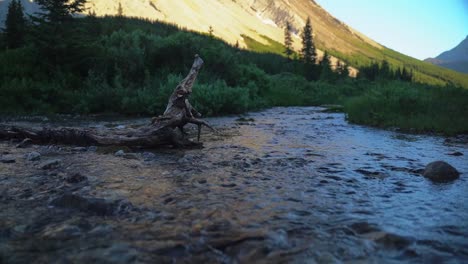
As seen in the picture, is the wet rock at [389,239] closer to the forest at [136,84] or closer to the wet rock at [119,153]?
the wet rock at [119,153]

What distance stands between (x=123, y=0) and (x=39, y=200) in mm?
179966

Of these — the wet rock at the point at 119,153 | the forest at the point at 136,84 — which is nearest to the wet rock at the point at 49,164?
the wet rock at the point at 119,153

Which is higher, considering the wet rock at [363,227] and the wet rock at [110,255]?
the wet rock at [363,227]

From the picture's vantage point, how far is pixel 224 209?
433 cm

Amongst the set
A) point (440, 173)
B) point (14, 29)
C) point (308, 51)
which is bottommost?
point (440, 173)

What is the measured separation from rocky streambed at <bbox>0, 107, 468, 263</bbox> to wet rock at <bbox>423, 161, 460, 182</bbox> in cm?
23

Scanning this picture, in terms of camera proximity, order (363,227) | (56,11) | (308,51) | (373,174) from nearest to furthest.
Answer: (363,227) < (373,174) < (56,11) < (308,51)

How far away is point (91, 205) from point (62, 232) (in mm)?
702

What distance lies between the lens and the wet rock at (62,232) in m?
3.43

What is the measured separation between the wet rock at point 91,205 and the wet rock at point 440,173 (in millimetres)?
4793

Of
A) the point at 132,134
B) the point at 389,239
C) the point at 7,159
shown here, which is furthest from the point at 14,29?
the point at 389,239

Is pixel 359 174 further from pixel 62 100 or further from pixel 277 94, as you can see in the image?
pixel 277 94

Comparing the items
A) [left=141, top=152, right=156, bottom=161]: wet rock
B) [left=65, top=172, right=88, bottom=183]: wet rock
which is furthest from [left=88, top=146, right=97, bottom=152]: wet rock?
[left=65, top=172, right=88, bottom=183]: wet rock

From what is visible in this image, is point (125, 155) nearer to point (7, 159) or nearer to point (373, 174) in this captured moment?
point (7, 159)
